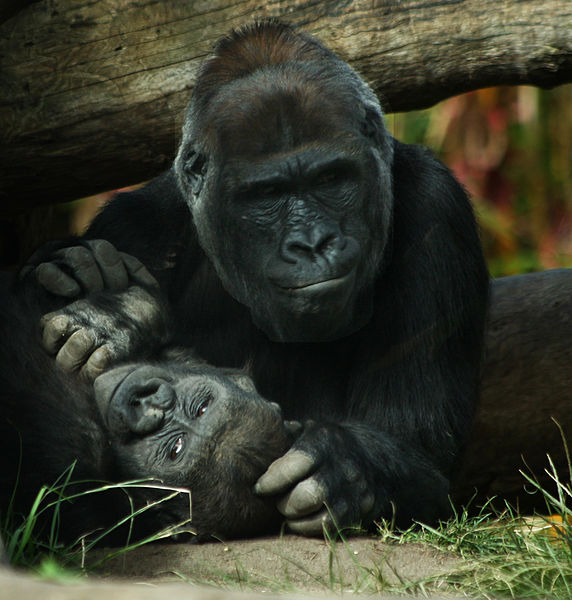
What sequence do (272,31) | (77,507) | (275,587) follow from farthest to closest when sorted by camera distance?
(272,31), (77,507), (275,587)

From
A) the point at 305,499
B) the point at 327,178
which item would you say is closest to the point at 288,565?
the point at 305,499

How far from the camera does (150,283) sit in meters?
3.14

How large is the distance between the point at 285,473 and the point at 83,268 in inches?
38.8

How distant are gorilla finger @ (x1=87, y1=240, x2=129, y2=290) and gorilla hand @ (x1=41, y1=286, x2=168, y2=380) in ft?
0.14

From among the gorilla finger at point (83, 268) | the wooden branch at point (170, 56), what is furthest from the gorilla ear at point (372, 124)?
the gorilla finger at point (83, 268)

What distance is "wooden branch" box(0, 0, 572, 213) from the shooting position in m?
3.08

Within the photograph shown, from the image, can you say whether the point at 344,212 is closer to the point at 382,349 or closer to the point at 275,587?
the point at 382,349

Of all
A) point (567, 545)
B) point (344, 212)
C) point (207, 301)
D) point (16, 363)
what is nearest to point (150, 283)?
point (207, 301)

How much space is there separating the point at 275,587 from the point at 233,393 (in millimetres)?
618

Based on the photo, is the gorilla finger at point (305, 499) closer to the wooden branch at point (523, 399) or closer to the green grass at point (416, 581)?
the green grass at point (416, 581)

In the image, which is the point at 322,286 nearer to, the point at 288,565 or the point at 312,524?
the point at 312,524

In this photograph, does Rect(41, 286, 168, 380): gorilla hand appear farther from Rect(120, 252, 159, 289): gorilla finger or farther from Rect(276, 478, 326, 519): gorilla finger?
Rect(276, 478, 326, 519): gorilla finger

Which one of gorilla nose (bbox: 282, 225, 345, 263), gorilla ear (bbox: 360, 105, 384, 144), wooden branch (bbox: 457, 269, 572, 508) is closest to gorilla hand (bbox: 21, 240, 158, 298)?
gorilla nose (bbox: 282, 225, 345, 263)

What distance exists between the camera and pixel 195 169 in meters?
2.96
